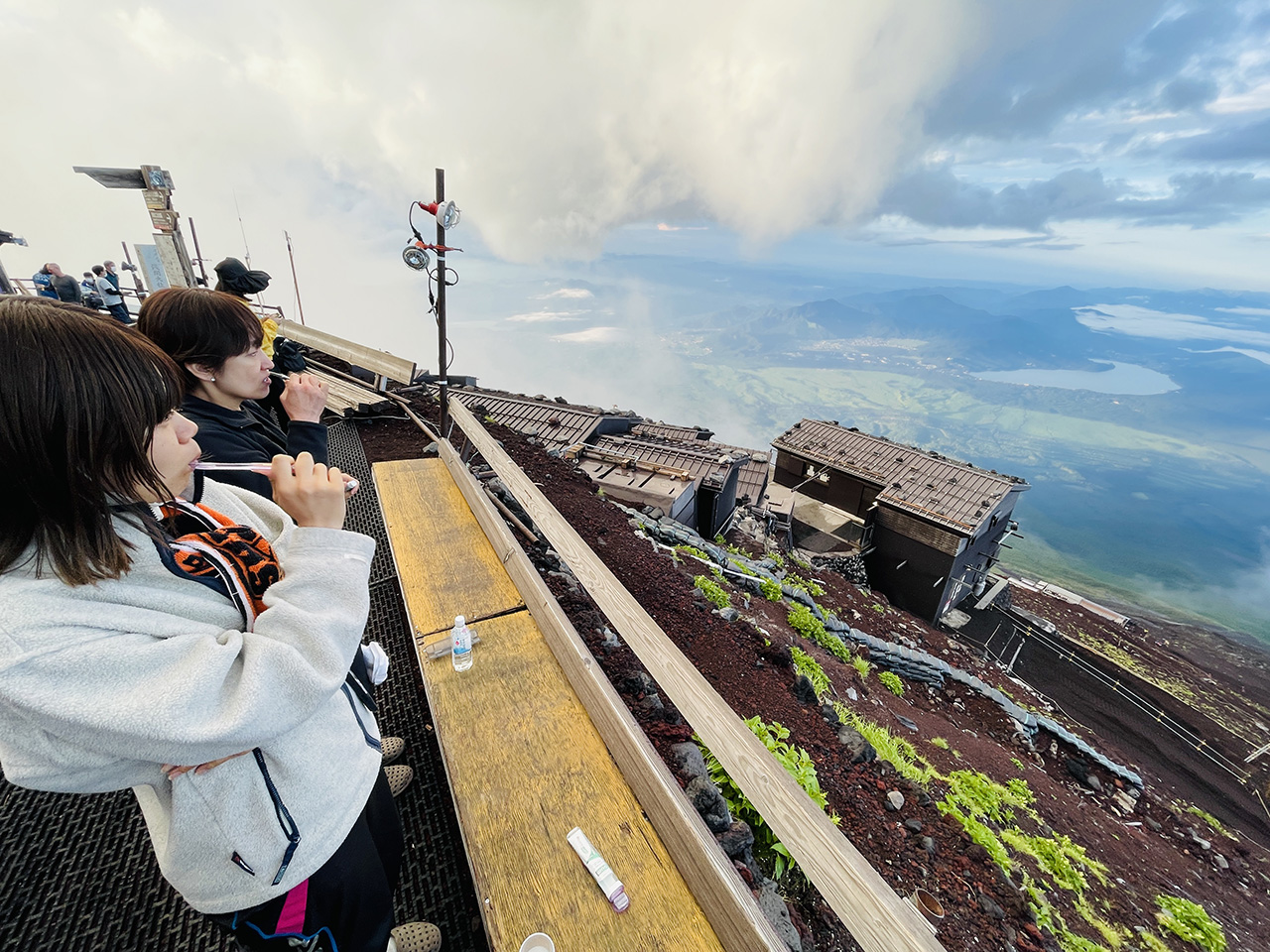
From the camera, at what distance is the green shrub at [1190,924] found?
7223 mm

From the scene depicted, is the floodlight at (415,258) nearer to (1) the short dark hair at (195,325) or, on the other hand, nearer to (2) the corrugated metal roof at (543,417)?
(1) the short dark hair at (195,325)

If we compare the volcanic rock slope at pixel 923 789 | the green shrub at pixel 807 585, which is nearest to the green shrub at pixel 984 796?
the volcanic rock slope at pixel 923 789

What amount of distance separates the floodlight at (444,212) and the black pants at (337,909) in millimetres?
5193

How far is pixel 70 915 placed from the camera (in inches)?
86.8

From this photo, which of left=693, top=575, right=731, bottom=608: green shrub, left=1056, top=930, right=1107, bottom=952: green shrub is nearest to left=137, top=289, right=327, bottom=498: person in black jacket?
left=693, top=575, right=731, bottom=608: green shrub

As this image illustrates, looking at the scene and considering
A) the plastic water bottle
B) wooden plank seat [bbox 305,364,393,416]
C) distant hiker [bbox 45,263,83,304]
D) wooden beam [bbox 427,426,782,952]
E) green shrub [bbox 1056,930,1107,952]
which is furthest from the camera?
distant hiker [bbox 45,263,83,304]

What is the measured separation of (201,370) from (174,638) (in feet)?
6.87

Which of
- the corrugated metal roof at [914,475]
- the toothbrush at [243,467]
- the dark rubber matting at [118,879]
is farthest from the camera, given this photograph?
the corrugated metal roof at [914,475]

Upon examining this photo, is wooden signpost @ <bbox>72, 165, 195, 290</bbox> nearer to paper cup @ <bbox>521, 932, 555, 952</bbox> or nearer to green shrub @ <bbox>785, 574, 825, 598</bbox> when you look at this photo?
paper cup @ <bbox>521, 932, 555, 952</bbox>

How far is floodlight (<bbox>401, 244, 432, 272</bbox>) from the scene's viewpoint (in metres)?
5.32

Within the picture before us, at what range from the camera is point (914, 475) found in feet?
78.3

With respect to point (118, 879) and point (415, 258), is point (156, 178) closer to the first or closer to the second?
point (415, 258)

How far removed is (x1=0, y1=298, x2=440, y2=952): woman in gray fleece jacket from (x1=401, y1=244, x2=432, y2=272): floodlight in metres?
4.45

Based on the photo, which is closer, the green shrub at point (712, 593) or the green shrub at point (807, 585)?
the green shrub at point (712, 593)
